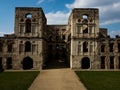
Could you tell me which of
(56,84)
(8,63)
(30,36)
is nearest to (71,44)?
(30,36)

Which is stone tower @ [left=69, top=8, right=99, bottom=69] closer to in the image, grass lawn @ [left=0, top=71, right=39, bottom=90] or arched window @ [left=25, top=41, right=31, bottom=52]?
arched window @ [left=25, top=41, right=31, bottom=52]

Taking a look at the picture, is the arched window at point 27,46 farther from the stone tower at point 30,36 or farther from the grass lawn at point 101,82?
the grass lawn at point 101,82

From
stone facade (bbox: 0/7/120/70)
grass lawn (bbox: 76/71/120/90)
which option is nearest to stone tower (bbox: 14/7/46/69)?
stone facade (bbox: 0/7/120/70)

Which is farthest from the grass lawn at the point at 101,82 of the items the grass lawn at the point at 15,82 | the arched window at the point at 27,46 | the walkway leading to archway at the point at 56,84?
the arched window at the point at 27,46

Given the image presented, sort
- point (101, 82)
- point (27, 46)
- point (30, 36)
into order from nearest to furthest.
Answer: point (101, 82)
point (30, 36)
point (27, 46)

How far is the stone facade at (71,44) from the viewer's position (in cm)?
4016

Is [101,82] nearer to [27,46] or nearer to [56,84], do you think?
[56,84]

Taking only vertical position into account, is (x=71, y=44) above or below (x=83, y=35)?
below

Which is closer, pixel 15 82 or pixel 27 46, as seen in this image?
pixel 15 82

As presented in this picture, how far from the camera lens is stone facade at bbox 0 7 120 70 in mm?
40156

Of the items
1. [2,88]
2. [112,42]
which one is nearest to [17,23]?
[112,42]

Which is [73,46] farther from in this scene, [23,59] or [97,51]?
[23,59]

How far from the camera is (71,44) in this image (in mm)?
41344

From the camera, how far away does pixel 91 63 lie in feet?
134
